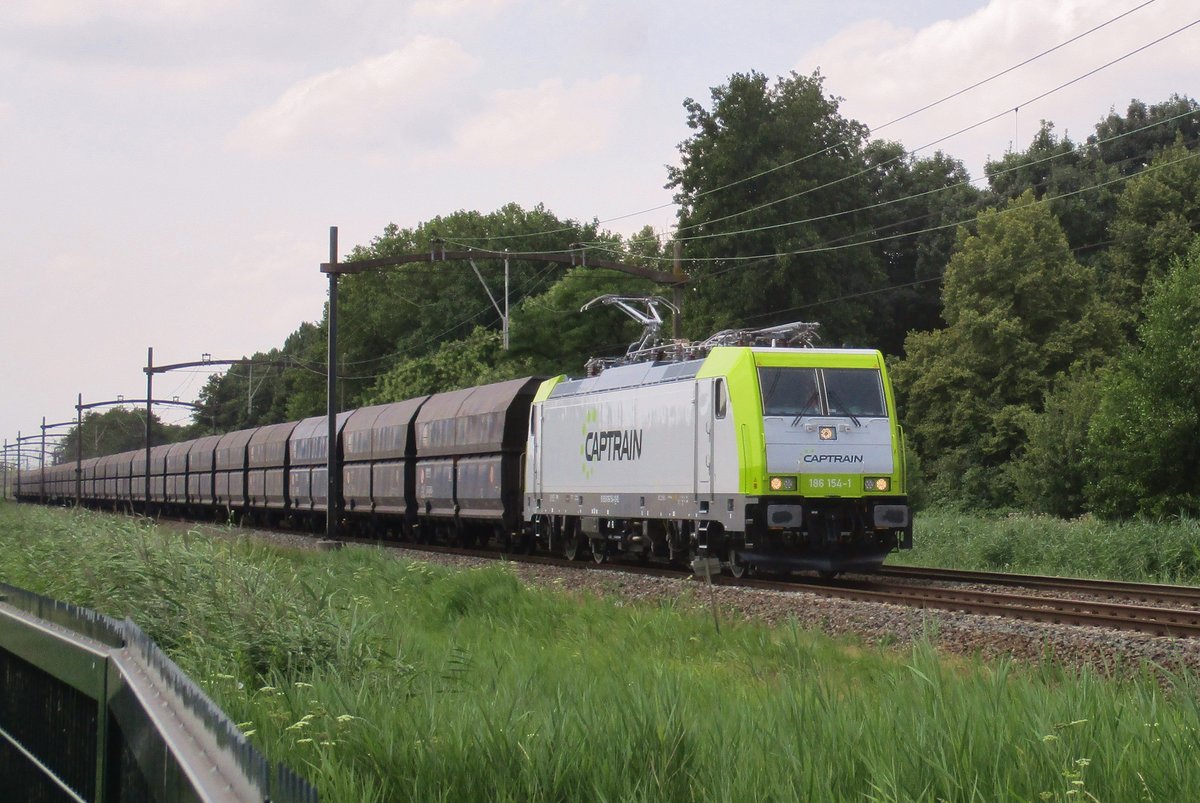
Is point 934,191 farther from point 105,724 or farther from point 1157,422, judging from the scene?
point 105,724

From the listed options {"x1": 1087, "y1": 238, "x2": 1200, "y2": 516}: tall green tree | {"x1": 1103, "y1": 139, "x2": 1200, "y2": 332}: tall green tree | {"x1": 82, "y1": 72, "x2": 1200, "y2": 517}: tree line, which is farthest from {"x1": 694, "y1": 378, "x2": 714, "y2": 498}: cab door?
{"x1": 1103, "y1": 139, "x2": 1200, "y2": 332}: tall green tree

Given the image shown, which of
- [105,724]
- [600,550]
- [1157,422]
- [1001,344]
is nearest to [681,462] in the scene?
[600,550]

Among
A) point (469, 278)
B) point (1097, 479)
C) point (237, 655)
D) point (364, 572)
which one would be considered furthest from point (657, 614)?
point (469, 278)

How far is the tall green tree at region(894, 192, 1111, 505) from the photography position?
5097 cm

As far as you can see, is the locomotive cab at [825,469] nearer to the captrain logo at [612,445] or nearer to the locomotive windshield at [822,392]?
the locomotive windshield at [822,392]

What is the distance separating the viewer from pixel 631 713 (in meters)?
6.12

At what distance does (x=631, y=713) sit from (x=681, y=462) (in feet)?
47.1

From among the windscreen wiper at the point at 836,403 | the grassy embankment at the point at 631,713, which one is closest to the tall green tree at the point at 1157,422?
the windscreen wiper at the point at 836,403

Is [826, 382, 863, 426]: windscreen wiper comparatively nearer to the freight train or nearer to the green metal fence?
the freight train

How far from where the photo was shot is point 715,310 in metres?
56.8

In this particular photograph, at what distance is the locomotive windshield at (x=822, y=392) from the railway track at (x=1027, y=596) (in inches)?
95.7

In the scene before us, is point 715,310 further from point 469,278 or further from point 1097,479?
point 469,278

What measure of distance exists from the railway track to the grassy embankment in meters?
3.38

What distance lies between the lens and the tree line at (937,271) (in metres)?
51.0
